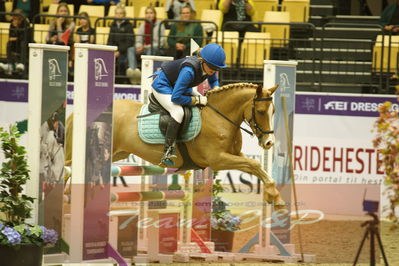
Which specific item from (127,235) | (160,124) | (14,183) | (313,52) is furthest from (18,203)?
(313,52)

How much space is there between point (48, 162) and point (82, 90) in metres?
0.60

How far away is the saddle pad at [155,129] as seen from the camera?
7.37m

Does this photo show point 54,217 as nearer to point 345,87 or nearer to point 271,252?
point 271,252

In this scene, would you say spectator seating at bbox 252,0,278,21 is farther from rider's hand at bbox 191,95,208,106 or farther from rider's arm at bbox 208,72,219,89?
rider's hand at bbox 191,95,208,106

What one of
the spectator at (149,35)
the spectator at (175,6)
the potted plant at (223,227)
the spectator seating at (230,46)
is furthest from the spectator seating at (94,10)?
the potted plant at (223,227)

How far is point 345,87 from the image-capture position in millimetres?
11750

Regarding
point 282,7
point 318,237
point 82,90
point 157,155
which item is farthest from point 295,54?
point 82,90

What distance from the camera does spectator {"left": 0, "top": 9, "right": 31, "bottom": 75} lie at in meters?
11.6

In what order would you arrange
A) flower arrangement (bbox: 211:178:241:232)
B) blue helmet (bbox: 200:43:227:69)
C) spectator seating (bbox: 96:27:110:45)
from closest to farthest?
blue helmet (bbox: 200:43:227:69), flower arrangement (bbox: 211:178:241:232), spectator seating (bbox: 96:27:110:45)

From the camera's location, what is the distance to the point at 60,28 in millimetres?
11844

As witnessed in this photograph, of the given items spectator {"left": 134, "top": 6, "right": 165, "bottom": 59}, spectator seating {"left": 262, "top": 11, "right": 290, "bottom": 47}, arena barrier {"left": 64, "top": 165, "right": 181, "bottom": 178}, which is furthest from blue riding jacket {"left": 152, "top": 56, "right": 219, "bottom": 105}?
spectator seating {"left": 262, "top": 11, "right": 290, "bottom": 47}

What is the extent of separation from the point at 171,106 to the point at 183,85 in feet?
0.84

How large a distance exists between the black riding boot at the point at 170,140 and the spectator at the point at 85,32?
15.2ft

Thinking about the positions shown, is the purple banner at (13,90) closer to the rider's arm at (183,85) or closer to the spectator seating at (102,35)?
the spectator seating at (102,35)
